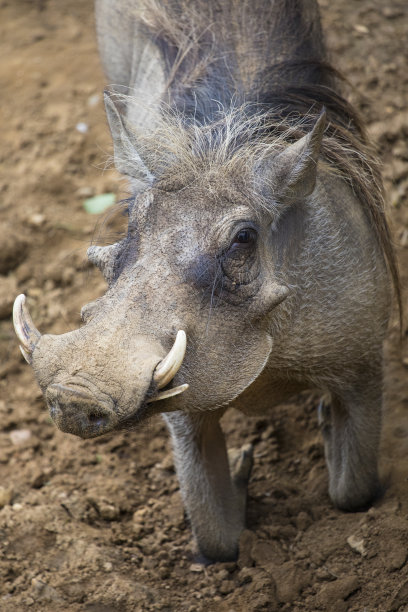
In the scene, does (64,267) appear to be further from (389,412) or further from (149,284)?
(149,284)

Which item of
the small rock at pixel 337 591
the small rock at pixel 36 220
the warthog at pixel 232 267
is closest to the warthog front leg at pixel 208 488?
the warthog at pixel 232 267

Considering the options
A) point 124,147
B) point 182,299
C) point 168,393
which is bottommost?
point 168,393

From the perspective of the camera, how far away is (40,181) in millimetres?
5285

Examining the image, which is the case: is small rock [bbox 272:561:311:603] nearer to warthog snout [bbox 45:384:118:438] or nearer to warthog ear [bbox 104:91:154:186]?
warthog snout [bbox 45:384:118:438]

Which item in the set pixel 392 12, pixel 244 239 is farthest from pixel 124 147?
pixel 392 12

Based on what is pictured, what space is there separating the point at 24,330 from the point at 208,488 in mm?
1158

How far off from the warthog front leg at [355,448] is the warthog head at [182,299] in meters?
0.73

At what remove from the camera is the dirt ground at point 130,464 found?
3.01m

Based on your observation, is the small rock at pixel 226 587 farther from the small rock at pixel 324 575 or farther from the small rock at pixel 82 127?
the small rock at pixel 82 127

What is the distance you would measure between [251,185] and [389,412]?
149 cm

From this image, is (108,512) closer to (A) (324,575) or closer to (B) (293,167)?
(A) (324,575)

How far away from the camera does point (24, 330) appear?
252 centimetres

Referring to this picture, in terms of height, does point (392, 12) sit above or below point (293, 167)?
below

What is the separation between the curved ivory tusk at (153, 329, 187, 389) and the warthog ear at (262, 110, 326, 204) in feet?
2.26
